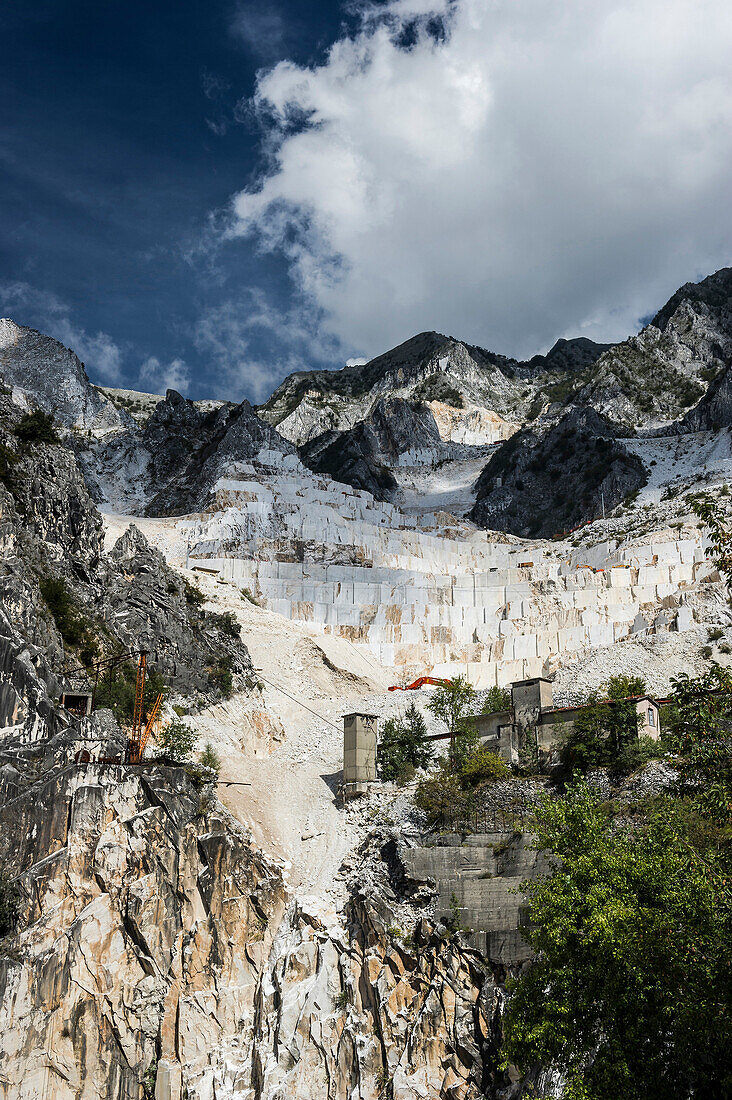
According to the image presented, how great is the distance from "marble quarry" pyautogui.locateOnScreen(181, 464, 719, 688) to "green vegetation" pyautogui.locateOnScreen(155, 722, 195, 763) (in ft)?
96.6

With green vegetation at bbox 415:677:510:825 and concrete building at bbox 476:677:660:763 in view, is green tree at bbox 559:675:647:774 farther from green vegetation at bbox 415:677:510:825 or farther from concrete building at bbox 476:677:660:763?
green vegetation at bbox 415:677:510:825

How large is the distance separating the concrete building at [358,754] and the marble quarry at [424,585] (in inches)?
918

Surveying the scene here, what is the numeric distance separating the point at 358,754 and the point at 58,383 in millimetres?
155439

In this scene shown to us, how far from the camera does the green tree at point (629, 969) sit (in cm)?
1551

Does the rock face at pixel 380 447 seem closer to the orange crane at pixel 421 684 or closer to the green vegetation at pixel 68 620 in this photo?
the orange crane at pixel 421 684

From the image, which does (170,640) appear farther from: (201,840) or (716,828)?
(716,828)

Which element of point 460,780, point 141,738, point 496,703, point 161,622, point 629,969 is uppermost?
point 161,622

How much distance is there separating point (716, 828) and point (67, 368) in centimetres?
17662

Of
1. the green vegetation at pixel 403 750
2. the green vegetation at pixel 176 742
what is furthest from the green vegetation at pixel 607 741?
the green vegetation at pixel 176 742

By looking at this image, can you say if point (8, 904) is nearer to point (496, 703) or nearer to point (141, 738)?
point (141, 738)

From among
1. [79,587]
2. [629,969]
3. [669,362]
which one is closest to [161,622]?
[79,587]

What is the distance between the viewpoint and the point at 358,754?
43.4 metres

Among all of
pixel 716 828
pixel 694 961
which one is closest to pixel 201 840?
pixel 716 828

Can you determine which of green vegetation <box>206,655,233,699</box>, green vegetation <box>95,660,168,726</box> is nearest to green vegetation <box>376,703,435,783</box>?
green vegetation <box>206,655,233,699</box>
